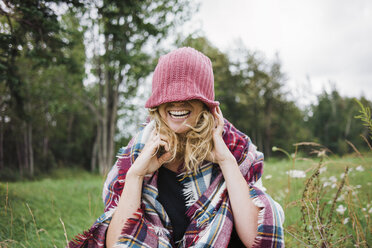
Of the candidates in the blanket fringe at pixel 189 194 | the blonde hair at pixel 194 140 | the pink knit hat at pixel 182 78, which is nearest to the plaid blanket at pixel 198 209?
the blanket fringe at pixel 189 194

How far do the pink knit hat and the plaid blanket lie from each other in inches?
12.2

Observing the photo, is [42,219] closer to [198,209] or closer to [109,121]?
[198,209]

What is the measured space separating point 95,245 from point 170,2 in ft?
42.3

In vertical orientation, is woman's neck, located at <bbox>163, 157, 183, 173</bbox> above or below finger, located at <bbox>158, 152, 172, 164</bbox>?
below

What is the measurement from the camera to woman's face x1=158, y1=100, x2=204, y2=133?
1.60 metres

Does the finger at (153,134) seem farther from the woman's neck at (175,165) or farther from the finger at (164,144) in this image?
the woman's neck at (175,165)

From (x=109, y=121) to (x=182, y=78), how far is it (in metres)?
12.7

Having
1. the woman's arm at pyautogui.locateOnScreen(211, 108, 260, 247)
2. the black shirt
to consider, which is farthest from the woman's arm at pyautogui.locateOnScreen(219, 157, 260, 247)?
the black shirt

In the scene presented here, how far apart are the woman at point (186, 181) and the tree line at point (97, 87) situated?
6.97ft

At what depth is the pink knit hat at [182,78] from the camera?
59.5 inches

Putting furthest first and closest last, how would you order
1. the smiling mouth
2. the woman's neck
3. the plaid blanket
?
the woman's neck, the smiling mouth, the plaid blanket

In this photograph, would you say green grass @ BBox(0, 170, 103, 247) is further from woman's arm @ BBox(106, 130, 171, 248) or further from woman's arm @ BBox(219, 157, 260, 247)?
woman's arm @ BBox(219, 157, 260, 247)

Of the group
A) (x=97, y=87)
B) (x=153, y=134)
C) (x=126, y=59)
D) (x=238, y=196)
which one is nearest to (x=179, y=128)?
(x=153, y=134)

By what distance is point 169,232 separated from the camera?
1.59m
